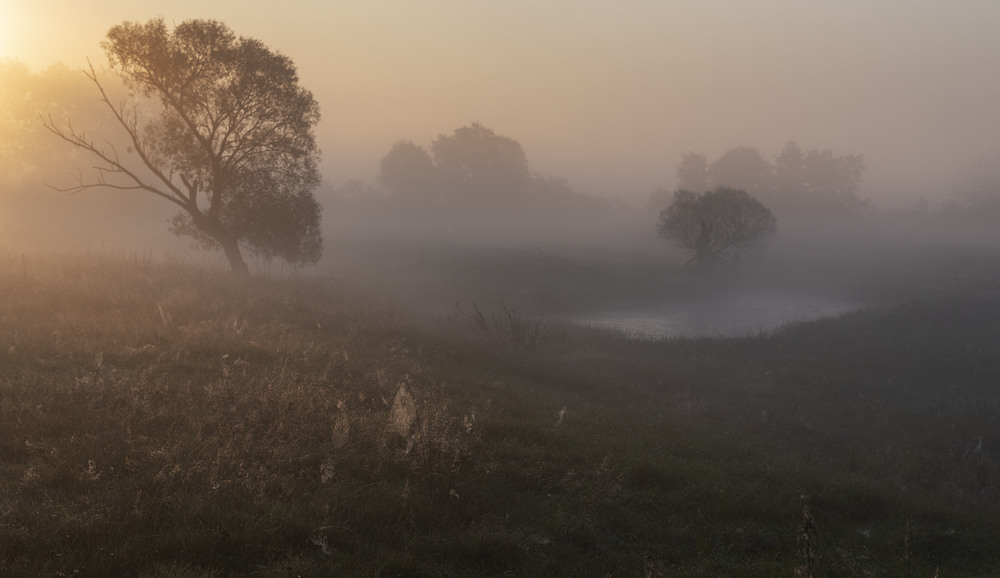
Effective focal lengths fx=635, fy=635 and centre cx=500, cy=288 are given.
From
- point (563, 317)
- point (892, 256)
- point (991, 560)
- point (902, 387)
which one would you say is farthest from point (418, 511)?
point (892, 256)

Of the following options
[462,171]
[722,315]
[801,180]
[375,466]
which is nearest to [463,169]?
[462,171]

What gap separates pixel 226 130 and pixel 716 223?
151 ft

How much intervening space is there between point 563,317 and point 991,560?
32.5 meters

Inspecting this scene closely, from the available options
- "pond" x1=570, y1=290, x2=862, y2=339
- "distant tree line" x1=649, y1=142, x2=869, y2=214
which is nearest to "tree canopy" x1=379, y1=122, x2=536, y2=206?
"distant tree line" x1=649, y1=142, x2=869, y2=214

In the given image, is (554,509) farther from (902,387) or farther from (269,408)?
(902,387)

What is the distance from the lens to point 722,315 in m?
43.8

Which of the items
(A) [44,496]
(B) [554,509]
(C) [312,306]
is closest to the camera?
(A) [44,496]

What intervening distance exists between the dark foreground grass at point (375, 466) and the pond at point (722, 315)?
58.5ft

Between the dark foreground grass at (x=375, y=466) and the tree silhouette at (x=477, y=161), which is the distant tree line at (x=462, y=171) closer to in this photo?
the tree silhouette at (x=477, y=161)

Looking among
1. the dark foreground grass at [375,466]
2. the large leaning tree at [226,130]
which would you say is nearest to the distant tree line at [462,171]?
the large leaning tree at [226,130]

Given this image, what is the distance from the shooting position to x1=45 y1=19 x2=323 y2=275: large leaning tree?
78.6 ft

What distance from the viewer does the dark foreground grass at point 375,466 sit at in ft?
19.3

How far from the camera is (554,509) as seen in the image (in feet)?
25.1

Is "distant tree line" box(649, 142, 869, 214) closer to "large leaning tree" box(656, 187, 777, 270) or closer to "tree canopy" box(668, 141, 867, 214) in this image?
"tree canopy" box(668, 141, 867, 214)
